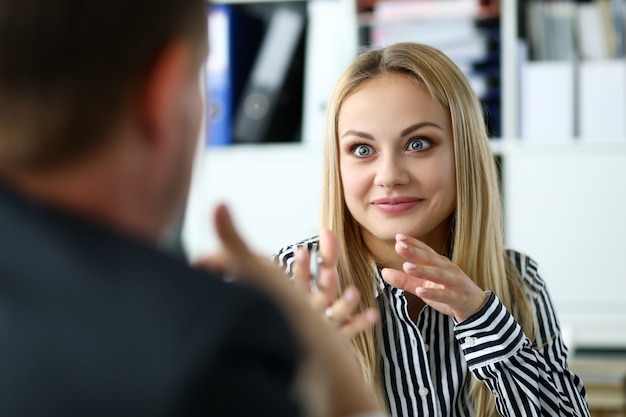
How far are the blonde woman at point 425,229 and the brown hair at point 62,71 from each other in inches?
29.2

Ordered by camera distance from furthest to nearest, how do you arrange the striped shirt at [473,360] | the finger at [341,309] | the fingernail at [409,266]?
1. the striped shirt at [473,360]
2. the fingernail at [409,266]
3. the finger at [341,309]

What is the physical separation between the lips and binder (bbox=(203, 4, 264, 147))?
1658mm

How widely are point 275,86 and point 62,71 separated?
240 cm

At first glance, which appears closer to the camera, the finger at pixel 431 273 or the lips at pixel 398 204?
the finger at pixel 431 273

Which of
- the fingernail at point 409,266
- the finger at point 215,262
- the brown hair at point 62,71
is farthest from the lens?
the fingernail at point 409,266

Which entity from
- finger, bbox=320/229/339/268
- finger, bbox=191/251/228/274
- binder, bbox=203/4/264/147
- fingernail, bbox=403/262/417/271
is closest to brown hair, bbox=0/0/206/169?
finger, bbox=191/251/228/274

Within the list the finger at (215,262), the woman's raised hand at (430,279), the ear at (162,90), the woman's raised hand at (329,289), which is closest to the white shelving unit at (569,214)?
the woman's raised hand at (430,279)

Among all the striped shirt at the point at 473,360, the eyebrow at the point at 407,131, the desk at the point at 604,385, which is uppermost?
the eyebrow at the point at 407,131

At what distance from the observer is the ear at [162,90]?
1.74 ft

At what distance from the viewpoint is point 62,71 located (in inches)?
20.1

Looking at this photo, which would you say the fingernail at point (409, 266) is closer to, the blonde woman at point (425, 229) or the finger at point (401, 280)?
the finger at point (401, 280)

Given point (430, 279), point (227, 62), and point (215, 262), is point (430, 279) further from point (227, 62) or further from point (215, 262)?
point (227, 62)

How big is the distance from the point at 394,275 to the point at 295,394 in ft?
1.81

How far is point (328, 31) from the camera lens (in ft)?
9.42
